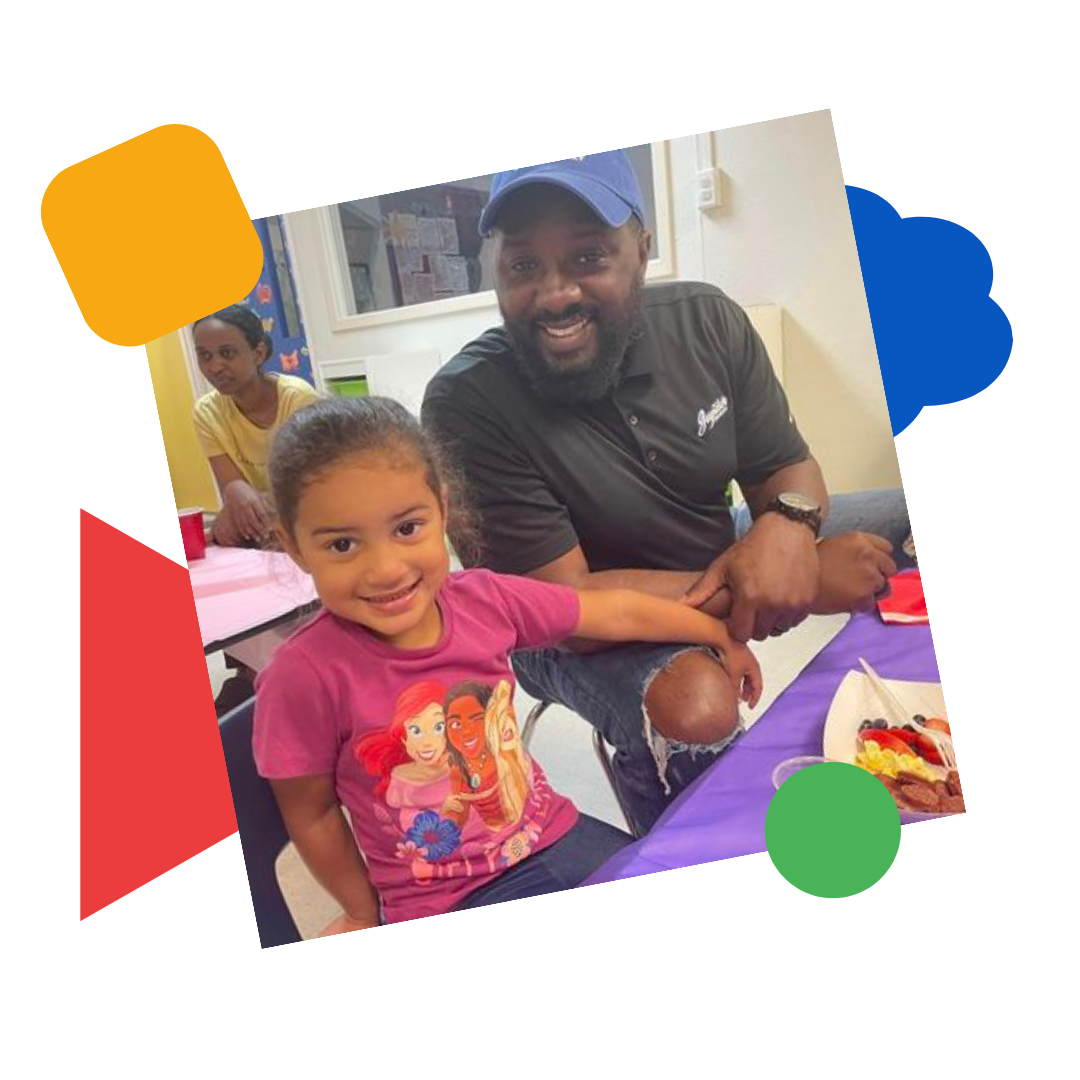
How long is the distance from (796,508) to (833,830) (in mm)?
460

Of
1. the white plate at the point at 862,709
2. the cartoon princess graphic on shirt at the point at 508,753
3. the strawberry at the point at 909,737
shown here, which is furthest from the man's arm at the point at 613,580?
the strawberry at the point at 909,737

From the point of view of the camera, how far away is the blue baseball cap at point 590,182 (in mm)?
1113

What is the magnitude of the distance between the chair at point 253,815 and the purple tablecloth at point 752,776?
1.43ft

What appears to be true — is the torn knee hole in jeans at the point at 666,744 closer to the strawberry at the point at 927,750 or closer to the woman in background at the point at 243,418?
the strawberry at the point at 927,750

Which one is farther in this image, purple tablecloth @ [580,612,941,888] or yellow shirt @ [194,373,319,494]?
purple tablecloth @ [580,612,941,888]

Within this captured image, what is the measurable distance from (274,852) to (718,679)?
2.15ft

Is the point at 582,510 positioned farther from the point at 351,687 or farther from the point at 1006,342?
the point at 1006,342

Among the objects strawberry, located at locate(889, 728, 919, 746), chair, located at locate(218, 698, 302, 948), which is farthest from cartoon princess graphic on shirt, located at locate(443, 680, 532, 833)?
strawberry, located at locate(889, 728, 919, 746)

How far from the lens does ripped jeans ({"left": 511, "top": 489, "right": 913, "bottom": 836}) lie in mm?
1205

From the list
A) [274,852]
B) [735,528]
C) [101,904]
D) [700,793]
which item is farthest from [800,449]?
[101,904]

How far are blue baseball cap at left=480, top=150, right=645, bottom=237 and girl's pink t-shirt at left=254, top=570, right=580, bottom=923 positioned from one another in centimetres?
48

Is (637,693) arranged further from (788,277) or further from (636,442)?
(788,277)

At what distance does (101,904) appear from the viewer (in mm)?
1175

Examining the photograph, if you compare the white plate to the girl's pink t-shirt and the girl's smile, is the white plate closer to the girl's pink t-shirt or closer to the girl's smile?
the girl's pink t-shirt
